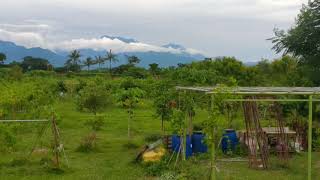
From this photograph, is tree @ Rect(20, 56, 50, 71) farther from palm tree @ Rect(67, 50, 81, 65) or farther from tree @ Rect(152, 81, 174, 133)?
tree @ Rect(152, 81, 174, 133)

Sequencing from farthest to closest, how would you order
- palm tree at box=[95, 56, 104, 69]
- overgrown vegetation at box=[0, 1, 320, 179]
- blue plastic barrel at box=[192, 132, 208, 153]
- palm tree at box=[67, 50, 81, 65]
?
palm tree at box=[95, 56, 104, 69] < palm tree at box=[67, 50, 81, 65] < blue plastic barrel at box=[192, 132, 208, 153] < overgrown vegetation at box=[0, 1, 320, 179]

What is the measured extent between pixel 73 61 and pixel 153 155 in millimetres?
72169

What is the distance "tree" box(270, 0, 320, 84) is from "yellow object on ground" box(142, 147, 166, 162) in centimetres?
1000

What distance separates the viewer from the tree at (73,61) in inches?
3219

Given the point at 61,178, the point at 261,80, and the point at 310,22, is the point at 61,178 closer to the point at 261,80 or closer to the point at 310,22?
the point at 310,22

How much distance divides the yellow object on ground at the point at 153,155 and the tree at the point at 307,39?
1000cm

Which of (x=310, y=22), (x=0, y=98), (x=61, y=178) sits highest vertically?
(x=310, y=22)

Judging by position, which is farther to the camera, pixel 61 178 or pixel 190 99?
pixel 190 99

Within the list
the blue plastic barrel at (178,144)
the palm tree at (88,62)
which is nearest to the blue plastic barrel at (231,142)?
the blue plastic barrel at (178,144)

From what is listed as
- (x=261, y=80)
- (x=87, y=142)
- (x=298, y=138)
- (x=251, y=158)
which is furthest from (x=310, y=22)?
(x=261, y=80)

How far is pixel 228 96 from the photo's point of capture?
1186 cm

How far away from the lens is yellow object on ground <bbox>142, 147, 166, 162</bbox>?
16.3 meters

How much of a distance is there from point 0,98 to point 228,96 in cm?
1474

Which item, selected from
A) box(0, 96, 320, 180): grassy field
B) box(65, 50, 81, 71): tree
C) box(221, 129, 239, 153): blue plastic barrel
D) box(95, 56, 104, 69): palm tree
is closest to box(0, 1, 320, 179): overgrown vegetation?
box(0, 96, 320, 180): grassy field
